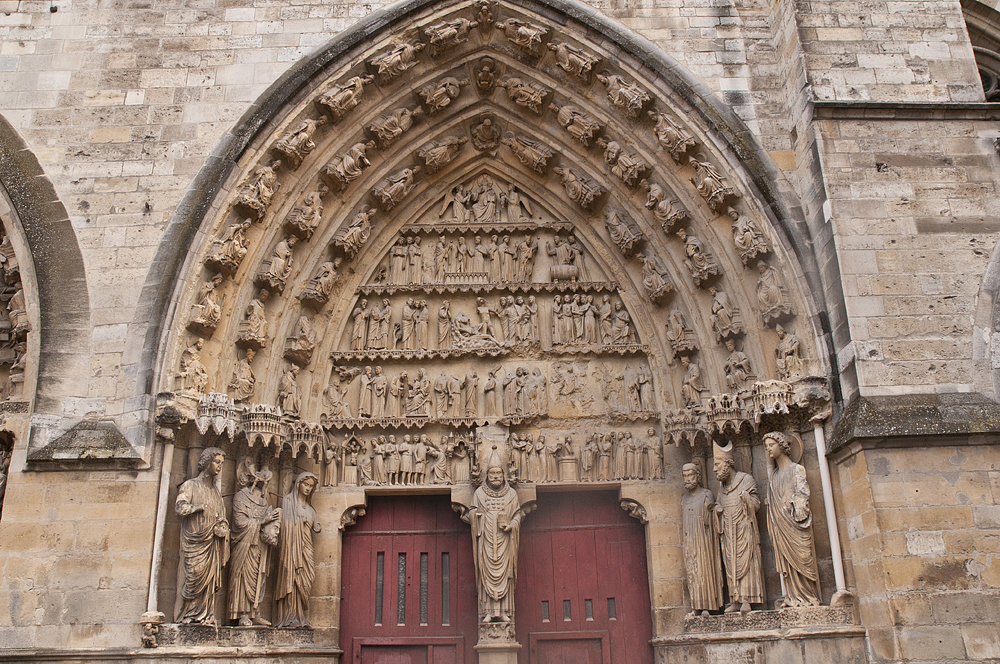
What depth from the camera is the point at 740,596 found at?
6.03 metres

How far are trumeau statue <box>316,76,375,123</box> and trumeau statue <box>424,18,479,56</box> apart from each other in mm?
652

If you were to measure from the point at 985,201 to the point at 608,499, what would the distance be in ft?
12.3

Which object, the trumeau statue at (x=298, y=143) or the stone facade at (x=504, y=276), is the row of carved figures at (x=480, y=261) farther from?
the trumeau statue at (x=298, y=143)

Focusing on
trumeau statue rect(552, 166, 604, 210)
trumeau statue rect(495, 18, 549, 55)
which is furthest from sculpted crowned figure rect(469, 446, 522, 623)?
trumeau statue rect(495, 18, 549, 55)

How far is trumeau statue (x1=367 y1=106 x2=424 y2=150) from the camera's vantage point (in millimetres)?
7434

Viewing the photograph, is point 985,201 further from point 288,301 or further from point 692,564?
point 288,301

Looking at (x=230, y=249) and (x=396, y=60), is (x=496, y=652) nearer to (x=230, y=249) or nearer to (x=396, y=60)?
(x=230, y=249)

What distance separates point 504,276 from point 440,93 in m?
1.78

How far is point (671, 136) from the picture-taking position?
22.9 feet

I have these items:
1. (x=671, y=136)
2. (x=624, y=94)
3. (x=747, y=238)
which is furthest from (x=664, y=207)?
(x=624, y=94)

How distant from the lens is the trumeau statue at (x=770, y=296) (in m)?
6.31

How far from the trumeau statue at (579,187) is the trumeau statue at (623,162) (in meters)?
0.25

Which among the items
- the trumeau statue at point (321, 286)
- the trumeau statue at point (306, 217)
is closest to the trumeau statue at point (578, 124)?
the trumeau statue at point (306, 217)

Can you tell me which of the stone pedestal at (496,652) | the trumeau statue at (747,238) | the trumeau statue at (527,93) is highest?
the trumeau statue at (527,93)
